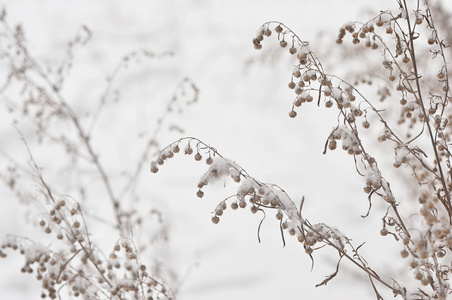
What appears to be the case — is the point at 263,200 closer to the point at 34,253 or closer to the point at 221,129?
the point at 34,253

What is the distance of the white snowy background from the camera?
3.17 metres

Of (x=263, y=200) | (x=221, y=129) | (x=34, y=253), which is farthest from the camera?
(x=221, y=129)

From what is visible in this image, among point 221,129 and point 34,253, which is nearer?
point 34,253

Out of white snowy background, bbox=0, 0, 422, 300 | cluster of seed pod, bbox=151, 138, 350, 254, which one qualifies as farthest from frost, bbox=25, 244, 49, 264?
white snowy background, bbox=0, 0, 422, 300

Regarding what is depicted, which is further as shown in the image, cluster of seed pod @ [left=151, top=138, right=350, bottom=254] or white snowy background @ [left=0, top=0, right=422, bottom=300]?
white snowy background @ [left=0, top=0, right=422, bottom=300]

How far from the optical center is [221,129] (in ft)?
12.5

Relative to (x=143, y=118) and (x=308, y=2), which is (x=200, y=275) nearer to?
(x=143, y=118)

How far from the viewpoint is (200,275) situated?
10.5 feet

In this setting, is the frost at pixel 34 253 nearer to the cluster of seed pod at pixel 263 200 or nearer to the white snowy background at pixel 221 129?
the cluster of seed pod at pixel 263 200

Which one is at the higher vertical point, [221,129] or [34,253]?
[221,129]

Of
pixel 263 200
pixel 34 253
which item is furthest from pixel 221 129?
pixel 263 200

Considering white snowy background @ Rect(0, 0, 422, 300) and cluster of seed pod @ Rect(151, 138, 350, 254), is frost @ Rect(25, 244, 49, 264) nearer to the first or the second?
cluster of seed pod @ Rect(151, 138, 350, 254)

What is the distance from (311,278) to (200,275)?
0.73 meters

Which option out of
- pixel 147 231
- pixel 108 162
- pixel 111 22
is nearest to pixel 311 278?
pixel 147 231
